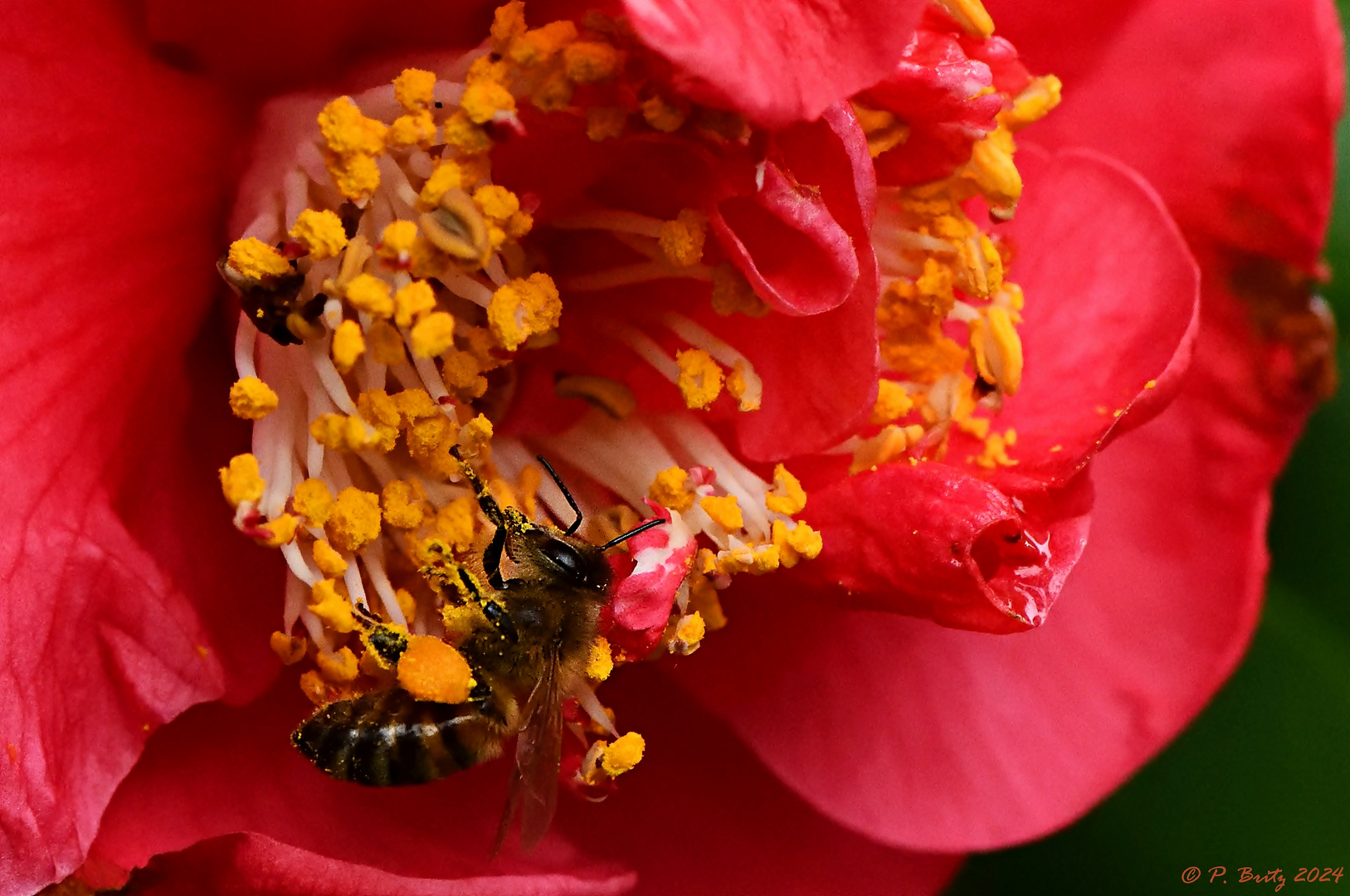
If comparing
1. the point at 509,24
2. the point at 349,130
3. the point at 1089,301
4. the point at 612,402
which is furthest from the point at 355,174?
the point at 1089,301

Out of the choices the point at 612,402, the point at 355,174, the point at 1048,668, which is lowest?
the point at 1048,668

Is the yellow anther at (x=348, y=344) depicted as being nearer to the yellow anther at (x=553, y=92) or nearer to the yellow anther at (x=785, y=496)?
the yellow anther at (x=553, y=92)

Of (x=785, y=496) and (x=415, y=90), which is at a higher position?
(x=415, y=90)

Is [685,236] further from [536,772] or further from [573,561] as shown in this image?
[536,772]

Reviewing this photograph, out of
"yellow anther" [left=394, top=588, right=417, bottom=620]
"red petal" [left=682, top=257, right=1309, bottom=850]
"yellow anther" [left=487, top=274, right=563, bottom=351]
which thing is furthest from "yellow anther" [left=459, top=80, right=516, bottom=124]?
"red petal" [left=682, top=257, right=1309, bottom=850]

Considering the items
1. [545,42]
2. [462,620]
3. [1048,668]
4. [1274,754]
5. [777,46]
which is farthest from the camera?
[1274,754]

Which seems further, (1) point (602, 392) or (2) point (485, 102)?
(1) point (602, 392)

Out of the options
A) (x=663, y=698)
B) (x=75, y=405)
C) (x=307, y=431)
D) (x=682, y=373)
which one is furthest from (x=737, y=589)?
(x=75, y=405)
